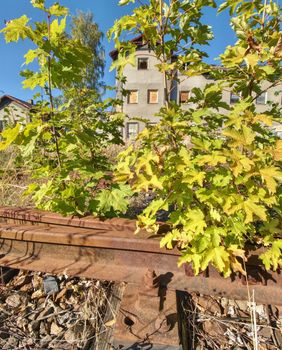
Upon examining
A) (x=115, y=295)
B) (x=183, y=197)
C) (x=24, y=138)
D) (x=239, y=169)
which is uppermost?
(x=24, y=138)

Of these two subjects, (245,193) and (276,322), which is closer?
(245,193)

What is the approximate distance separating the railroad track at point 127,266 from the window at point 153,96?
2609cm

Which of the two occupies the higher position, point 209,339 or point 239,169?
point 239,169

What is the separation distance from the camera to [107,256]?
1.94m

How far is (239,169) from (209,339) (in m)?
1.06

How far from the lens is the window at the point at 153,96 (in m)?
26.8

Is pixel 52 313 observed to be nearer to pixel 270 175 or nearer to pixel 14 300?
pixel 14 300

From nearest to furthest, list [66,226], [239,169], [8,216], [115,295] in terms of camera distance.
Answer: [239,169], [115,295], [66,226], [8,216]

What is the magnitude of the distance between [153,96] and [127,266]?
26.5 metres

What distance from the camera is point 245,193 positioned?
157 centimetres

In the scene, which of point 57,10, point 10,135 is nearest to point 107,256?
point 10,135

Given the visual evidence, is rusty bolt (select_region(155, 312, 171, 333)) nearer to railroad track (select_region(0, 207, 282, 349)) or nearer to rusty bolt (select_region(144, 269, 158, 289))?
railroad track (select_region(0, 207, 282, 349))

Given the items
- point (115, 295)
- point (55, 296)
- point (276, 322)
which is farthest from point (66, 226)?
point (276, 322)

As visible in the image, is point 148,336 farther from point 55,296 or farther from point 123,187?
point 123,187
